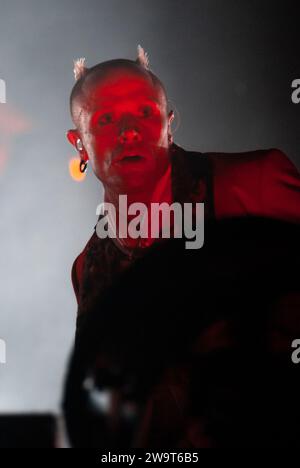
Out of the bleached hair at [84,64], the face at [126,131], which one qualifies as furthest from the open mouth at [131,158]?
the bleached hair at [84,64]

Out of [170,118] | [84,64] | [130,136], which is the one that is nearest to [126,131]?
[130,136]

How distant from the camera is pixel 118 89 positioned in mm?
1176

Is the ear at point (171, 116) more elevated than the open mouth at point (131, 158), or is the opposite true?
the ear at point (171, 116)

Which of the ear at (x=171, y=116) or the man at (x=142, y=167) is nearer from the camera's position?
the man at (x=142, y=167)

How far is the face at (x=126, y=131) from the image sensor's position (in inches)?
45.9

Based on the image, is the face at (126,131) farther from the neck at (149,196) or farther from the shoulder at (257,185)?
the shoulder at (257,185)

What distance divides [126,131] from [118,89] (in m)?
0.10

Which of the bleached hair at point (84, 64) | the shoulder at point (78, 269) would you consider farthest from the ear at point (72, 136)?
the shoulder at point (78, 269)

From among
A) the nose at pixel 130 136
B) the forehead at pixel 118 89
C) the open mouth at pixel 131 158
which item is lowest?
the open mouth at pixel 131 158

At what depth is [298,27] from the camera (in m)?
1.31

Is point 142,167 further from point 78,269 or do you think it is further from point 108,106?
point 78,269

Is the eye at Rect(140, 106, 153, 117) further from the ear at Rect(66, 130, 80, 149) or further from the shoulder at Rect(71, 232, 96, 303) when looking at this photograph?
the shoulder at Rect(71, 232, 96, 303)

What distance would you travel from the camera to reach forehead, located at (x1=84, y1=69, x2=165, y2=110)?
1174mm
